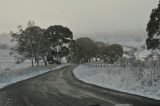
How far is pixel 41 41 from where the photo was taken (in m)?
89.9

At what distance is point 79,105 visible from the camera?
14.8m

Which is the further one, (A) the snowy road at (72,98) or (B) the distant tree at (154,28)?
(B) the distant tree at (154,28)

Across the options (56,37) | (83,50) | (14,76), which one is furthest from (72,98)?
(83,50)

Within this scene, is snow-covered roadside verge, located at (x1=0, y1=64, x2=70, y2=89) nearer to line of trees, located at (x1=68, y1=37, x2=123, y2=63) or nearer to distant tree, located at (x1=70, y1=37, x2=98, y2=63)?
distant tree, located at (x1=70, y1=37, x2=98, y2=63)

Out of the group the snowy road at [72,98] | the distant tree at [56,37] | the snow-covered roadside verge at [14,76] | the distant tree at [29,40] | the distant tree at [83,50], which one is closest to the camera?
the snowy road at [72,98]

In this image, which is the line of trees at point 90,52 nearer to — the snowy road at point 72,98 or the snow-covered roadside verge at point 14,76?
the snow-covered roadside verge at point 14,76

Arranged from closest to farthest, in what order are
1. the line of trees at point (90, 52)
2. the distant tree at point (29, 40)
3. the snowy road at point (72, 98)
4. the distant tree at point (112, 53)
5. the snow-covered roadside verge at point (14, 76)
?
the snowy road at point (72, 98) → the snow-covered roadside verge at point (14, 76) → the distant tree at point (29, 40) → the line of trees at point (90, 52) → the distant tree at point (112, 53)

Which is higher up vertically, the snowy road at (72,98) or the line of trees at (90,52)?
the line of trees at (90,52)

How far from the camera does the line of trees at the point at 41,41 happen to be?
8512 cm

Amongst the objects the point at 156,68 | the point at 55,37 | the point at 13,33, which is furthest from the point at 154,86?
the point at 55,37

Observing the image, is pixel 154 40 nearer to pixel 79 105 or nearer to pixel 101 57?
pixel 79 105

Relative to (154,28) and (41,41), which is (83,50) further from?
(154,28)

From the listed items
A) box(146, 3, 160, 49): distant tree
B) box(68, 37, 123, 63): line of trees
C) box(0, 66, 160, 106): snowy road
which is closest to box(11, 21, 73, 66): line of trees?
box(68, 37, 123, 63): line of trees

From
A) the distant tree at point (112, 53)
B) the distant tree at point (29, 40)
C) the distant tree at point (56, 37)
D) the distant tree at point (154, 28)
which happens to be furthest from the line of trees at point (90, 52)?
the distant tree at point (154, 28)
